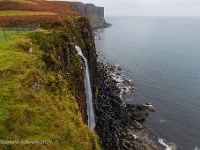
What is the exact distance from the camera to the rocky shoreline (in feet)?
108

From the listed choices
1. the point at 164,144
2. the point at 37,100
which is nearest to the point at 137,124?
the point at 164,144

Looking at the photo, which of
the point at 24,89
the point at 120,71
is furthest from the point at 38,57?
the point at 120,71

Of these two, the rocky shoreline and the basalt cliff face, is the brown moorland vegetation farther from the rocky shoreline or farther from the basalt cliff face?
the rocky shoreline

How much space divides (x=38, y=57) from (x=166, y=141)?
29.1 meters

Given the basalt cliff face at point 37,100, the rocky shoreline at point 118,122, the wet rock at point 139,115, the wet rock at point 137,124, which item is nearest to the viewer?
the basalt cliff face at point 37,100

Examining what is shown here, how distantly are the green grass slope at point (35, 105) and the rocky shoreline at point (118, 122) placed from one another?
48.1ft

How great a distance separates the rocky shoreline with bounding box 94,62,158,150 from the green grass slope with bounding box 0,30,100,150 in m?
14.7

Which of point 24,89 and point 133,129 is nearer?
point 24,89

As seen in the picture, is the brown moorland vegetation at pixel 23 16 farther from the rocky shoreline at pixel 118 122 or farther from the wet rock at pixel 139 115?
the wet rock at pixel 139 115

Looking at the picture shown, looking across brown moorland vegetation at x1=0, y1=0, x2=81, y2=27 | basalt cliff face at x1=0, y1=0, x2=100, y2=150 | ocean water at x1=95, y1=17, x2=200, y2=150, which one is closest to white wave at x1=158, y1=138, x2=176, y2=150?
ocean water at x1=95, y1=17, x2=200, y2=150

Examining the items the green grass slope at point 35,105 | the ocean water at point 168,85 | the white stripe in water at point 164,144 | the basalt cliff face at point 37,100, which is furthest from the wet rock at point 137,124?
the green grass slope at point 35,105

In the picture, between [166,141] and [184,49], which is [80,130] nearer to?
[166,141]

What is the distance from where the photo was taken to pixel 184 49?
110750 mm

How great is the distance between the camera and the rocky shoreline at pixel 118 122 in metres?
32.8
